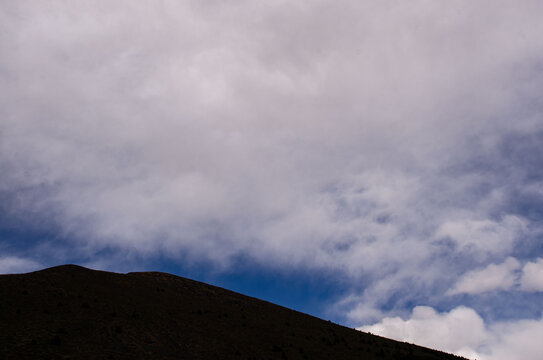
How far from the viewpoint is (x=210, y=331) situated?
32188mm

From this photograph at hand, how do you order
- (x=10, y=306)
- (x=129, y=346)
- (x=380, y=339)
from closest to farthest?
(x=129, y=346) → (x=10, y=306) → (x=380, y=339)

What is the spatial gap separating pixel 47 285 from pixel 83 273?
21.5ft

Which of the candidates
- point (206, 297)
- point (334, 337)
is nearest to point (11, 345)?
point (206, 297)

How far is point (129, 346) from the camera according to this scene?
25.0 meters

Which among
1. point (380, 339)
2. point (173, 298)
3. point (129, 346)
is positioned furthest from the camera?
point (380, 339)

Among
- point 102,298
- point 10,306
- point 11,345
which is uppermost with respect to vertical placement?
point 102,298

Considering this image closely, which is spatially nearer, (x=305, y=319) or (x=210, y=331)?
(x=210, y=331)

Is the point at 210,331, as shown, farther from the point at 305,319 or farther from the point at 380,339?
the point at 380,339

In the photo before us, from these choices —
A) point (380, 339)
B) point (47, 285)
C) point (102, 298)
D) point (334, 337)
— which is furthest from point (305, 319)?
point (47, 285)

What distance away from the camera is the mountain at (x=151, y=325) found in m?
24.0

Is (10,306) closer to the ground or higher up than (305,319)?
closer to the ground

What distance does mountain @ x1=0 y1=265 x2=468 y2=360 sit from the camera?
78.7 feet

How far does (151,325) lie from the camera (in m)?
29.9

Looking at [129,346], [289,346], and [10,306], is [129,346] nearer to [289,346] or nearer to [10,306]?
[10,306]
